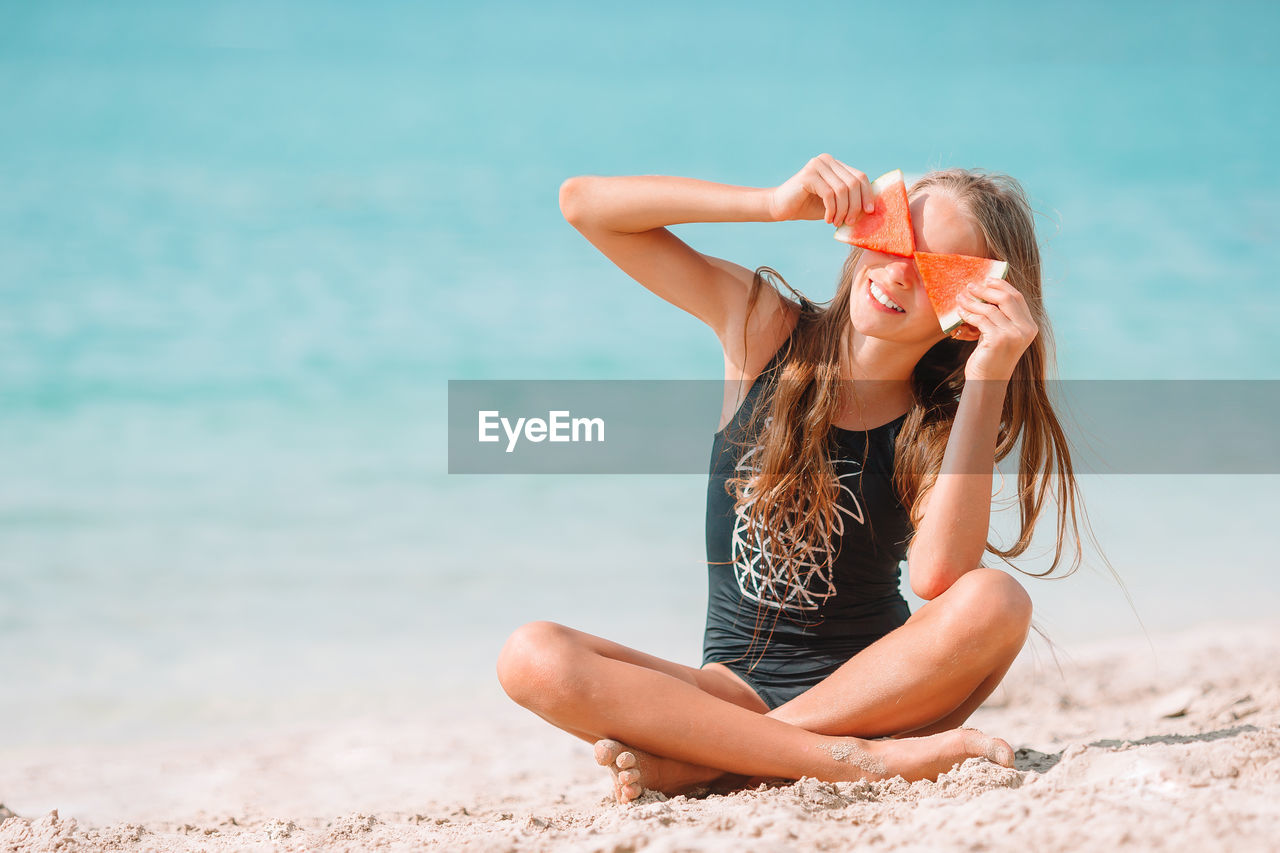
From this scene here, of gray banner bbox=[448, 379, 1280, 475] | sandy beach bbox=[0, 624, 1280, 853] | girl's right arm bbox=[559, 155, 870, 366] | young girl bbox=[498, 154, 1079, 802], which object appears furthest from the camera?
gray banner bbox=[448, 379, 1280, 475]

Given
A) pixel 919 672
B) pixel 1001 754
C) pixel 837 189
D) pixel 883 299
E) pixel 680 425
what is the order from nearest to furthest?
pixel 1001 754
pixel 919 672
pixel 837 189
pixel 883 299
pixel 680 425

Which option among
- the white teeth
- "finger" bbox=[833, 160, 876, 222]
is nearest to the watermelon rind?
the white teeth

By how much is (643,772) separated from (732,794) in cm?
22

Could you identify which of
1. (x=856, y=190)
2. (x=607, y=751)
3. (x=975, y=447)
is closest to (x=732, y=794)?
(x=607, y=751)

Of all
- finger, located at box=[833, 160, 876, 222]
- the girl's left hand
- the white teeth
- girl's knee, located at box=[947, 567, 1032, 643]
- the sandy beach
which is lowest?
the sandy beach

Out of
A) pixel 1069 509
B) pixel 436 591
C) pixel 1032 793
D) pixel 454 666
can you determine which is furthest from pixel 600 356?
pixel 1032 793

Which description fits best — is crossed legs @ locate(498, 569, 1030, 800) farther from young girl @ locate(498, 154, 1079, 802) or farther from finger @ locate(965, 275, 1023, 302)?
finger @ locate(965, 275, 1023, 302)

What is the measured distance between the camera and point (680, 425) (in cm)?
1161

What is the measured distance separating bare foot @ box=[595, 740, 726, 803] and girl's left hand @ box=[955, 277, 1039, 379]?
122 centimetres

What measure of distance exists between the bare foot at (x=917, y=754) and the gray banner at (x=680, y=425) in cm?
669

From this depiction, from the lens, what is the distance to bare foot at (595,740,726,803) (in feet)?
7.71

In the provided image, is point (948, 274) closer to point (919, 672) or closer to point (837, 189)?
point (837, 189)

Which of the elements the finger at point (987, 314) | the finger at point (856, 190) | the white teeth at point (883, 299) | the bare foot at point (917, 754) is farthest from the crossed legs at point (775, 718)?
the finger at point (856, 190)

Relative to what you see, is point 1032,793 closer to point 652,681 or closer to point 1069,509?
point 652,681
